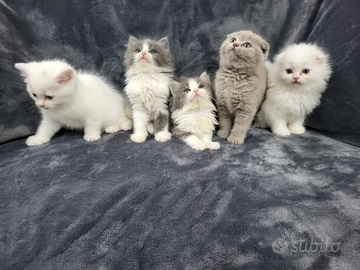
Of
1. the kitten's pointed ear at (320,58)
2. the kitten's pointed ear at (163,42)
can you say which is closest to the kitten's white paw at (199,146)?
the kitten's pointed ear at (163,42)

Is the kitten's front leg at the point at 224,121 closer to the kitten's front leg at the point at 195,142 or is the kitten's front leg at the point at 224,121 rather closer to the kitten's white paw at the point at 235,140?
the kitten's white paw at the point at 235,140

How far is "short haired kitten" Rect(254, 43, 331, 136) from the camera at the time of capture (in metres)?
1.41

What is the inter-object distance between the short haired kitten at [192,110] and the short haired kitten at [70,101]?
400mm

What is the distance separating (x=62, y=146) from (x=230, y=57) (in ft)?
3.77

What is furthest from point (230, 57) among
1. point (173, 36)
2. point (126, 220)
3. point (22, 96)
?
point (22, 96)

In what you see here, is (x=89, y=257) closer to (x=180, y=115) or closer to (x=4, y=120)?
(x=180, y=115)

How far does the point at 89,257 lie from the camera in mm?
779

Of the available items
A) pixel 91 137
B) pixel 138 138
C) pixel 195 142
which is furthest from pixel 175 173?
pixel 91 137

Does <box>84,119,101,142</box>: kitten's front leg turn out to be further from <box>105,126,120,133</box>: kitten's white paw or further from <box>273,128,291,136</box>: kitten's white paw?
<box>273,128,291,136</box>: kitten's white paw

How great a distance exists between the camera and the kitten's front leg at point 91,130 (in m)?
1.45

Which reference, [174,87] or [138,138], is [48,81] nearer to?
[138,138]

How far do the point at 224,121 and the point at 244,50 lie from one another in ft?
1.53

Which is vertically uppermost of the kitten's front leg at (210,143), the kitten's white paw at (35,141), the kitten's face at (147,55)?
the kitten's face at (147,55)

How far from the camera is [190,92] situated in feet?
4.74
